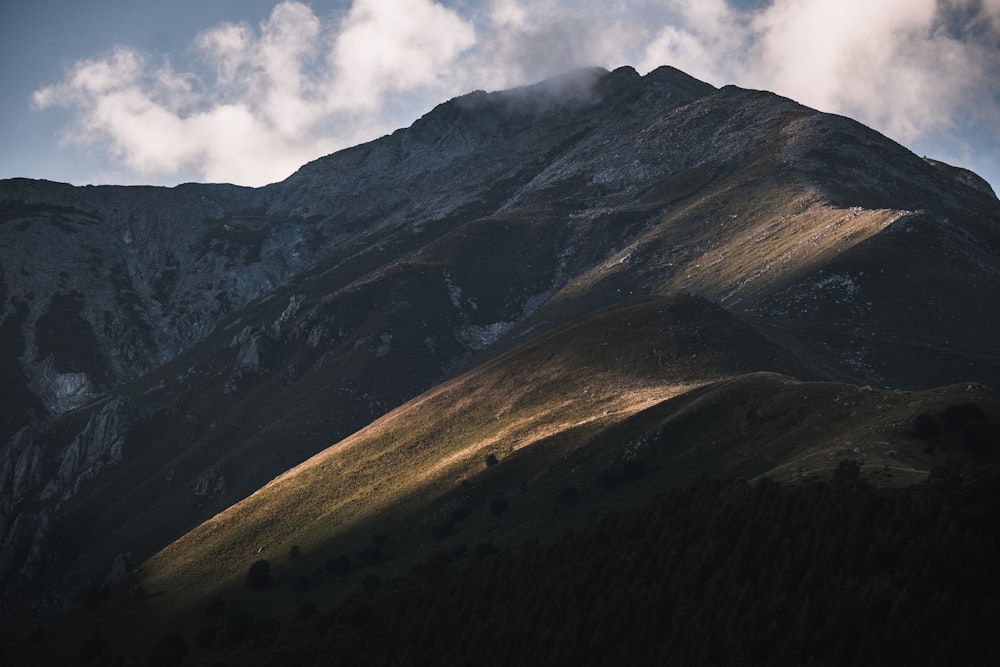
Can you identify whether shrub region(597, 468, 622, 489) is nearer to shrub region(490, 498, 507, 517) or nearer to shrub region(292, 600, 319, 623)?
shrub region(490, 498, 507, 517)

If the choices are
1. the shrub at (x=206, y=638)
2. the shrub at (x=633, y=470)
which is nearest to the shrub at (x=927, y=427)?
the shrub at (x=633, y=470)

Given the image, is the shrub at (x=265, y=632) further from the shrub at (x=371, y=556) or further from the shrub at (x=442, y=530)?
the shrub at (x=442, y=530)

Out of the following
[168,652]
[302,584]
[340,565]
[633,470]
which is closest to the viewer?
[633,470]

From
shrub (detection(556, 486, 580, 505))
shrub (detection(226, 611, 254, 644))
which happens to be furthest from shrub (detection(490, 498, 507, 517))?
shrub (detection(226, 611, 254, 644))

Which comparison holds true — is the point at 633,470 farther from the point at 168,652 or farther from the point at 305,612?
the point at 168,652

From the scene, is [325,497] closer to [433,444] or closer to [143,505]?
[433,444]

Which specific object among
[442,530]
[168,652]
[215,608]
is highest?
[215,608]

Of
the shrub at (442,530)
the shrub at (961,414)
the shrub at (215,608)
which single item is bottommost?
the shrub at (961,414)

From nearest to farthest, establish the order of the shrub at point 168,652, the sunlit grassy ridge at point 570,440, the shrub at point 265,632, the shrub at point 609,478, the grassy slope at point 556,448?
the sunlit grassy ridge at point 570,440 → the grassy slope at point 556,448 → the shrub at point 265,632 → the shrub at point 609,478 → the shrub at point 168,652

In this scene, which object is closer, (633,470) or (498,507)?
(633,470)

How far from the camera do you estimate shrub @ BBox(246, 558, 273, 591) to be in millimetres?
92250

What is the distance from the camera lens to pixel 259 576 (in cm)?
9331

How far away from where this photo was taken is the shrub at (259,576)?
303 ft

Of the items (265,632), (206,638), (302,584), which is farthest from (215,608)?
(265,632)
